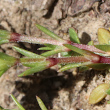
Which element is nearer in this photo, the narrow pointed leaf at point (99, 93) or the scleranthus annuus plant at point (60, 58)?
the scleranthus annuus plant at point (60, 58)

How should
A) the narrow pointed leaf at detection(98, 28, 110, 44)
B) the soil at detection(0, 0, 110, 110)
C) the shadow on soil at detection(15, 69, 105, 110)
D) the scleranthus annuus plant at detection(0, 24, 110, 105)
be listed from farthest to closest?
the shadow on soil at detection(15, 69, 105, 110) → the soil at detection(0, 0, 110, 110) → the narrow pointed leaf at detection(98, 28, 110, 44) → the scleranthus annuus plant at detection(0, 24, 110, 105)

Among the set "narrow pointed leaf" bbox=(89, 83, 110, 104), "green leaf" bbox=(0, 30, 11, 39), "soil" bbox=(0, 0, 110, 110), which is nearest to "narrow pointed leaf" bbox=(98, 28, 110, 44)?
"soil" bbox=(0, 0, 110, 110)

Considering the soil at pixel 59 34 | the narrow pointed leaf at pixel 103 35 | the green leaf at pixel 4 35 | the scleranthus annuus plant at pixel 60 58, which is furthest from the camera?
the soil at pixel 59 34

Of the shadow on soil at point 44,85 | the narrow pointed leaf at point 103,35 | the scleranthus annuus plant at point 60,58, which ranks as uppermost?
the narrow pointed leaf at point 103,35

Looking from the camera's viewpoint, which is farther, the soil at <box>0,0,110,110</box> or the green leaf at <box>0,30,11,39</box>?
the soil at <box>0,0,110,110</box>

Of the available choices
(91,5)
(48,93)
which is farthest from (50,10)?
(48,93)

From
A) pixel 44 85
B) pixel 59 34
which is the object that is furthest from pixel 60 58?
pixel 44 85

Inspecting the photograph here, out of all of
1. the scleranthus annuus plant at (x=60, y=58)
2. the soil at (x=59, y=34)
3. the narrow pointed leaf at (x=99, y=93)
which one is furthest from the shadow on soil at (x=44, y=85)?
the scleranthus annuus plant at (x=60, y=58)

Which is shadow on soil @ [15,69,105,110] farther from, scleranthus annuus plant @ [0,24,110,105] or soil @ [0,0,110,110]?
scleranthus annuus plant @ [0,24,110,105]

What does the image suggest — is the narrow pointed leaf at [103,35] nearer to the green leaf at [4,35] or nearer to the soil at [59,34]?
the soil at [59,34]
